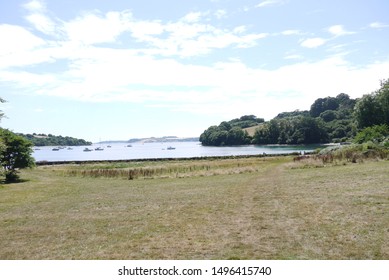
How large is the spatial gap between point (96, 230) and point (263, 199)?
332 inches

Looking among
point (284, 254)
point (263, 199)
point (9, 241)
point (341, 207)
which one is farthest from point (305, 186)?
point (9, 241)

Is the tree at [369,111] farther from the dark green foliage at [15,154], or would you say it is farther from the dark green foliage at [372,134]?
the dark green foliage at [15,154]

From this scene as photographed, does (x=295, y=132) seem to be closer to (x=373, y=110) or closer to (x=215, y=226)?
(x=373, y=110)

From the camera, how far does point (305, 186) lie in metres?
20.5

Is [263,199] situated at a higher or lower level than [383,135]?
lower

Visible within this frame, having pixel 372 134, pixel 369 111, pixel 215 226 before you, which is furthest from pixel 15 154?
pixel 369 111

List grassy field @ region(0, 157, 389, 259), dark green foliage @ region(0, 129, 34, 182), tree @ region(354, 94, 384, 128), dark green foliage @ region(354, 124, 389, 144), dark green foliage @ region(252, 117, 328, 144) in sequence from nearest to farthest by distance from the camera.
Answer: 1. grassy field @ region(0, 157, 389, 259)
2. dark green foliage @ region(0, 129, 34, 182)
3. dark green foliage @ region(354, 124, 389, 144)
4. tree @ region(354, 94, 384, 128)
5. dark green foliage @ region(252, 117, 328, 144)

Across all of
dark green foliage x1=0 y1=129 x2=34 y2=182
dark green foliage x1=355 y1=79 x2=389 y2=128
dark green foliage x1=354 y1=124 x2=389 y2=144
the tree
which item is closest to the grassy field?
dark green foliage x1=0 y1=129 x2=34 y2=182

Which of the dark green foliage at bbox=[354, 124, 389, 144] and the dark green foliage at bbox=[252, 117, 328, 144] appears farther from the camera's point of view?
the dark green foliage at bbox=[252, 117, 328, 144]

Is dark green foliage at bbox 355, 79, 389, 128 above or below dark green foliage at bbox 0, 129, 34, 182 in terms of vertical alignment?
above

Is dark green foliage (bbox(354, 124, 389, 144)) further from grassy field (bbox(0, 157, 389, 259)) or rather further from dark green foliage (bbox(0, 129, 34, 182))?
dark green foliage (bbox(0, 129, 34, 182))

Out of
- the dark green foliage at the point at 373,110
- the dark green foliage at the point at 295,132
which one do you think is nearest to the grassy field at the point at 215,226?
the dark green foliage at the point at 373,110
